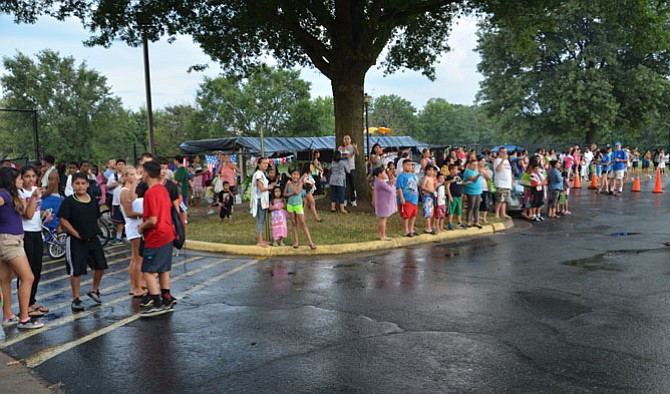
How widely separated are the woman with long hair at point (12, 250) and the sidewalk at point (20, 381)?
113 centimetres

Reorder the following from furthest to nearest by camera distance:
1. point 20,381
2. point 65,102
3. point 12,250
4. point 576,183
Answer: point 65,102, point 576,183, point 12,250, point 20,381

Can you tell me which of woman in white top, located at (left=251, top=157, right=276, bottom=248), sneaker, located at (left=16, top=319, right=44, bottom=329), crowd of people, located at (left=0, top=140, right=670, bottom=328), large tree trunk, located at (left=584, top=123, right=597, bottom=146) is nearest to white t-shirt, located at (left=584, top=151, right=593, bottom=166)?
crowd of people, located at (left=0, top=140, right=670, bottom=328)

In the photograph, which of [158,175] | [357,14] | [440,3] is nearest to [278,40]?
[357,14]

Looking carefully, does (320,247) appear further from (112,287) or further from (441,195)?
(112,287)

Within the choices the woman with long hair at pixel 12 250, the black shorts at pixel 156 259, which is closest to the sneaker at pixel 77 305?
the woman with long hair at pixel 12 250

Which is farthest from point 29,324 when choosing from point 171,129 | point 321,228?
point 171,129

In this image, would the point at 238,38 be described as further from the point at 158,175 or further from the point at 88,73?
the point at 88,73

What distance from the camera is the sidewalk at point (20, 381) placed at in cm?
452

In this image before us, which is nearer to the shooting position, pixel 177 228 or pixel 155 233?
pixel 155 233

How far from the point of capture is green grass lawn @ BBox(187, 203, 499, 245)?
1166cm

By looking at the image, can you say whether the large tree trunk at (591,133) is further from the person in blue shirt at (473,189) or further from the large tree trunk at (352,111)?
the person in blue shirt at (473,189)

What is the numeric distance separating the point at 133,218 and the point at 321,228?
20.0 feet

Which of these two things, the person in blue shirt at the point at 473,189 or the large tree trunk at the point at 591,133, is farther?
Answer: the large tree trunk at the point at 591,133

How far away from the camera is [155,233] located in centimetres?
664
